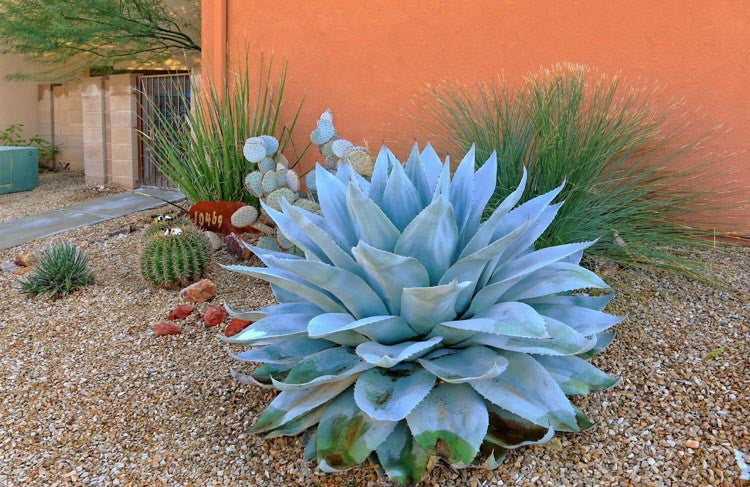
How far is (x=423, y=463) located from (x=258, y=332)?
0.72m

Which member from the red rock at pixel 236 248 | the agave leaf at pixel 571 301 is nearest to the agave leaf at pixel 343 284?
the agave leaf at pixel 571 301

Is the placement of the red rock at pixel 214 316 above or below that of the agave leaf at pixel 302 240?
below

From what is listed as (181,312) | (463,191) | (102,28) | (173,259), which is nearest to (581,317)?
(463,191)

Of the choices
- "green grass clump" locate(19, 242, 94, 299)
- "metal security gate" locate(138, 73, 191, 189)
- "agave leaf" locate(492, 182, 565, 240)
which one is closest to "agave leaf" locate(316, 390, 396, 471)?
"agave leaf" locate(492, 182, 565, 240)

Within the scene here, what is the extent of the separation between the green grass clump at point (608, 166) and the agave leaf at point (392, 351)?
155 cm

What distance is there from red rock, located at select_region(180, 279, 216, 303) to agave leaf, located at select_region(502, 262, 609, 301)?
7.64 feet

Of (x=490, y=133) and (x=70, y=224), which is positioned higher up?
(x=490, y=133)

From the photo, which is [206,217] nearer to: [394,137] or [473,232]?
[394,137]

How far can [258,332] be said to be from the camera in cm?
210

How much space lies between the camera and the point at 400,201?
88.4 inches

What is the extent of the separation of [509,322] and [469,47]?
3794mm

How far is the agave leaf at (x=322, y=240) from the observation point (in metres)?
2.09

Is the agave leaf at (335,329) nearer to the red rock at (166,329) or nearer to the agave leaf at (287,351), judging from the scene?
the agave leaf at (287,351)

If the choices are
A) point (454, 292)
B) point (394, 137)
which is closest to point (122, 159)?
point (394, 137)
